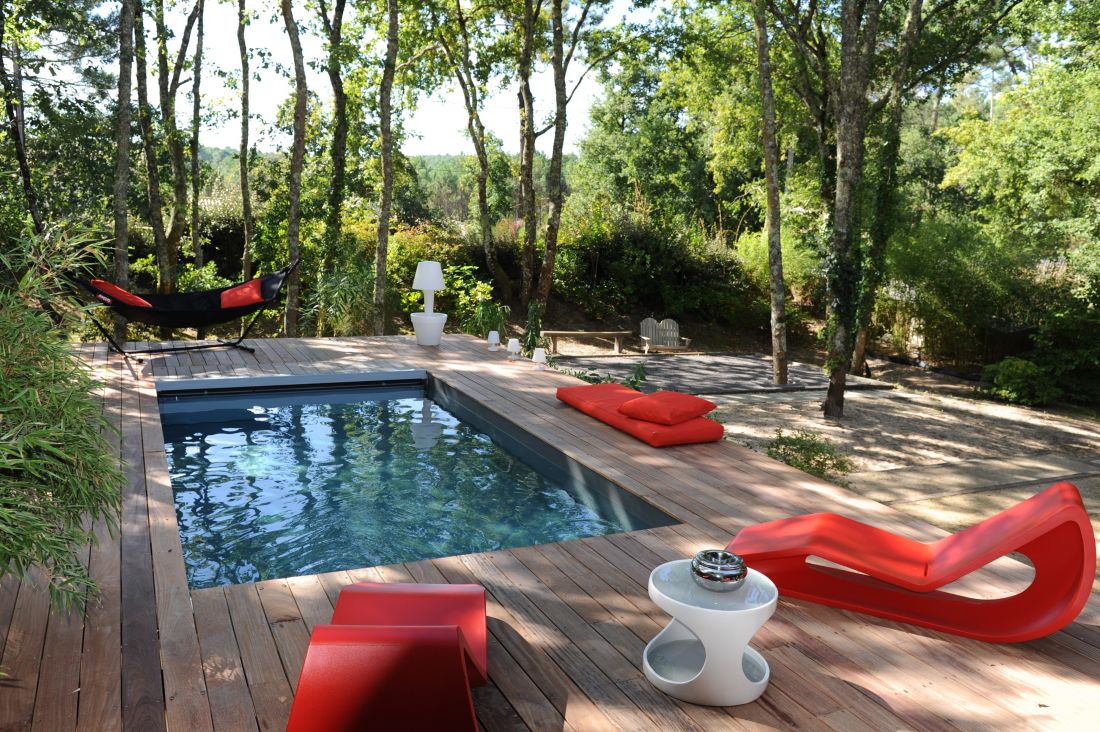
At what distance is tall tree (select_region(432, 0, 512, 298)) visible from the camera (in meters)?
13.1

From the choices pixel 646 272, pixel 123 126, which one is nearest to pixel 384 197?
pixel 123 126

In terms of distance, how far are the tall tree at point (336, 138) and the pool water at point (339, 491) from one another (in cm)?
527

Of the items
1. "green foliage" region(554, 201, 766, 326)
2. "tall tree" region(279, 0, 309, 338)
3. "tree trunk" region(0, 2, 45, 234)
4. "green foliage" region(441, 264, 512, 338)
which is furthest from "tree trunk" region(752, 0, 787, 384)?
"tree trunk" region(0, 2, 45, 234)

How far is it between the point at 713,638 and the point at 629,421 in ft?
9.58

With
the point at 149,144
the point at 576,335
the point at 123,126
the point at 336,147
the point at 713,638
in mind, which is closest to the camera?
the point at 713,638

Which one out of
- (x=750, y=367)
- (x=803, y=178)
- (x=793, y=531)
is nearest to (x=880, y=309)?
(x=750, y=367)

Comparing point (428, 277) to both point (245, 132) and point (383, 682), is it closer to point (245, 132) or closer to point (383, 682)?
point (245, 132)

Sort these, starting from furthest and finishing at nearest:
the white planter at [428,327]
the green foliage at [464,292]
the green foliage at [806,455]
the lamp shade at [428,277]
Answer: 1. the green foliage at [464,292]
2. the white planter at [428,327]
3. the lamp shade at [428,277]
4. the green foliage at [806,455]

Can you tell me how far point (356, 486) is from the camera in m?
4.64

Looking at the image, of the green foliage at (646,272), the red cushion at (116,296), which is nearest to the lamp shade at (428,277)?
the red cushion at (116,296)

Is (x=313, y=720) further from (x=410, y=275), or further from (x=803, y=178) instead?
(x=803, y=178)

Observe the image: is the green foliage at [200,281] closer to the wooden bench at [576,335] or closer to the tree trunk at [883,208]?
the wooden bench at [576,335]

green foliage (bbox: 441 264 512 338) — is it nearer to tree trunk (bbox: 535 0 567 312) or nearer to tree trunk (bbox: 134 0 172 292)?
tree trunk (bbox: 535 0 567 312)

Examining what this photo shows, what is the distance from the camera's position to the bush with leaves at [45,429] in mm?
1805
